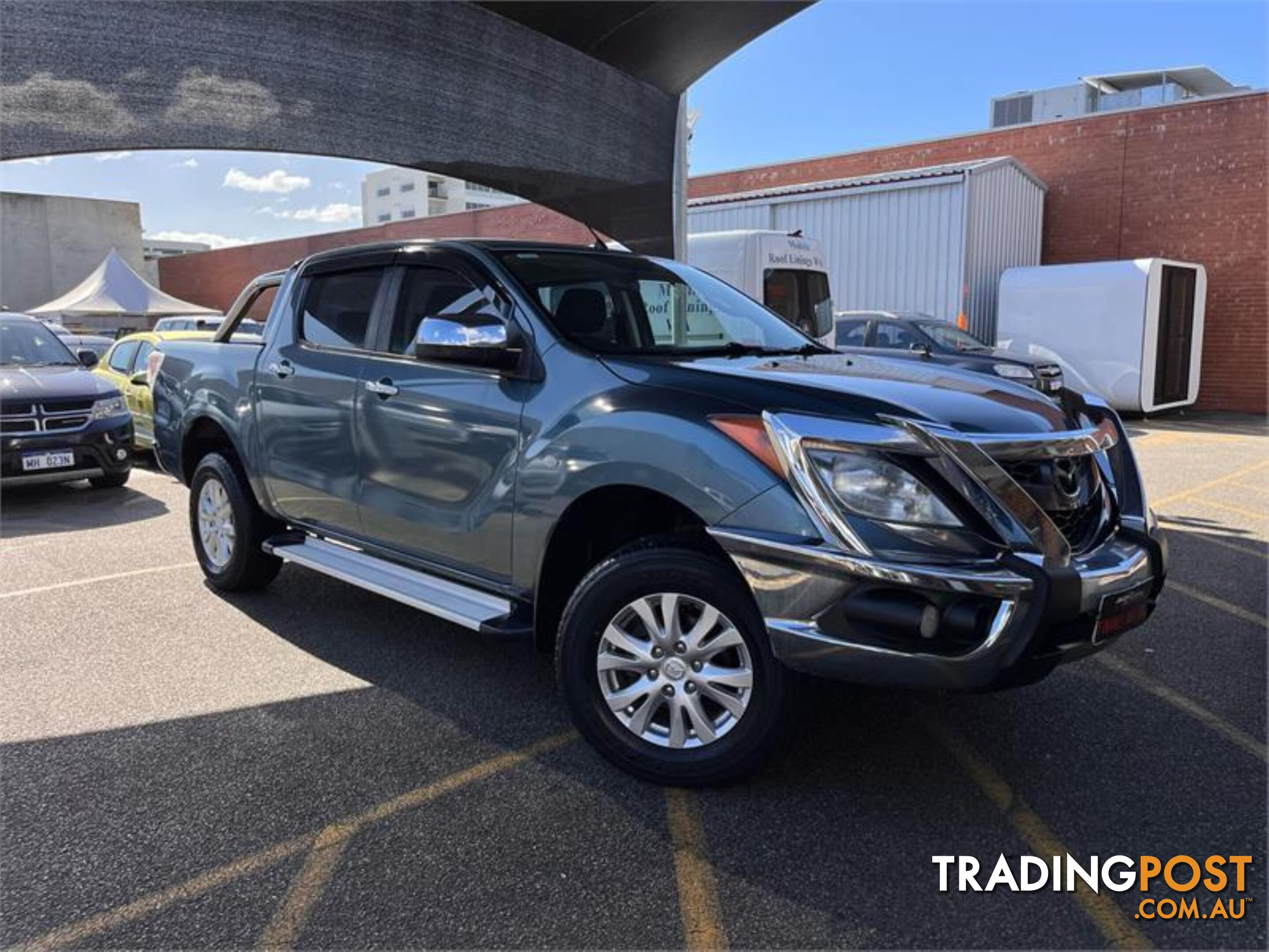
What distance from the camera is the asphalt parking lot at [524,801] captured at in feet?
8.22

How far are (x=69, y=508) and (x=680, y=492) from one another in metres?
7.50

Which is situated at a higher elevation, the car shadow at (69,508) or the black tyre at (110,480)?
the black tyre at (110,480)

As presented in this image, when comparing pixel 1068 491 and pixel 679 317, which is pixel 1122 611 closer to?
pixel 1068 491

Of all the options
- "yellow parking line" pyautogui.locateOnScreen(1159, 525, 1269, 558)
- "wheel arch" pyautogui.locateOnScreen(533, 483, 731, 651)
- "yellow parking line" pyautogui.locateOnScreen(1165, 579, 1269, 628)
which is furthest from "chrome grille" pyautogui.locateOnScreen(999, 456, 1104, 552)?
"yellow parking line" pyautogui.locateOnScreen(1159, 525, 1269, 558)

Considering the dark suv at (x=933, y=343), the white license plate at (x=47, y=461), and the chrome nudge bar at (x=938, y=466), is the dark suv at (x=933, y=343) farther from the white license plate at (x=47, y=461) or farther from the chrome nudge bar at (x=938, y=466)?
the white license plate at (x=47, y=461)

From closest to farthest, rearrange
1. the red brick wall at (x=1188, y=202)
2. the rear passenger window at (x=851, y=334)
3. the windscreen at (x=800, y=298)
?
the windscreen at (x=800, y=298) → the rear passenger window at (x=851, y=334) → the red brick wall at (x=1188, y=202)

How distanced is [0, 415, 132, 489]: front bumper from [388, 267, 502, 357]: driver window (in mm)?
5673

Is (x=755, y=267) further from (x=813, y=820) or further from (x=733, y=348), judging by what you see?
(x=813, y=820)

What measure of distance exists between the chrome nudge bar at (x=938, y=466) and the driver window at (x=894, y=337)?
946 centimetres

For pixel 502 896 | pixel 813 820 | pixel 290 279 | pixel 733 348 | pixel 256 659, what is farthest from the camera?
pixel 290 279

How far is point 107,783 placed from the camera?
325 centimetres

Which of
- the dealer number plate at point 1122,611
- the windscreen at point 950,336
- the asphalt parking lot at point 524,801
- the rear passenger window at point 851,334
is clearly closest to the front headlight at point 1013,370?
the windscreen at point 950,336

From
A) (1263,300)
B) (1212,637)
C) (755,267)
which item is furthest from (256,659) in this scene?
(1263,300)

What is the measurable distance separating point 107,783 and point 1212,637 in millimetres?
4932
